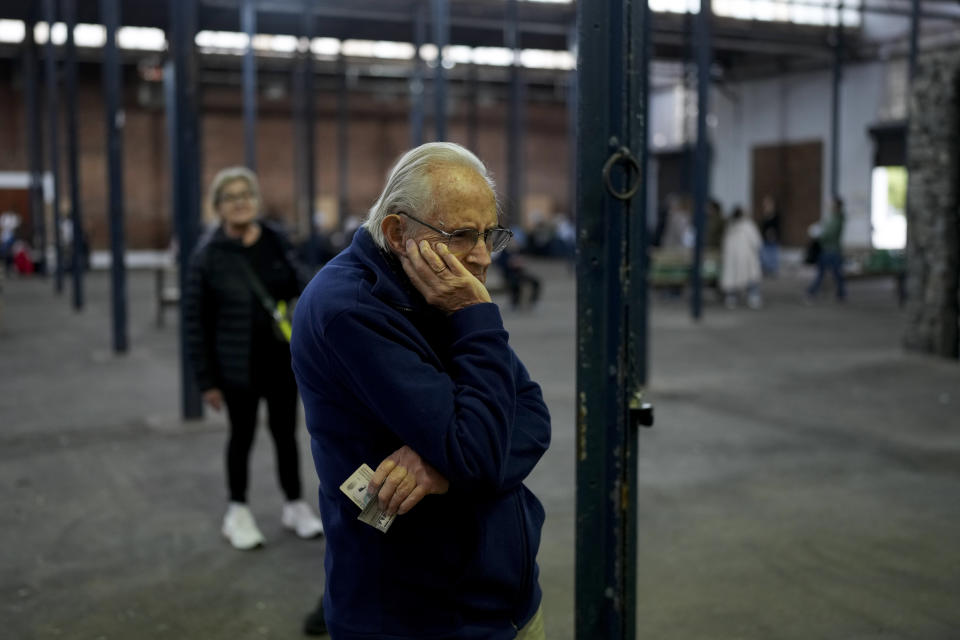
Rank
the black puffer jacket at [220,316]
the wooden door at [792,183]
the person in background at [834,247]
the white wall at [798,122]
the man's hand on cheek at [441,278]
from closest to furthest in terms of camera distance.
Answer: the man's hand on cheek at [441,278]
the black puffer jacket at [220,316]
the person in background at [834,247]
the white wall at [798,122]
the wooden door at [792,183]

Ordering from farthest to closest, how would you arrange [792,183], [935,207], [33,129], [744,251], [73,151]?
[792,183], [33,129], [744,251], [73,151], [935,207]

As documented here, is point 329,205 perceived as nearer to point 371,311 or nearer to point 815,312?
point 815,312

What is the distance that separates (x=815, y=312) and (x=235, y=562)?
12294 mm

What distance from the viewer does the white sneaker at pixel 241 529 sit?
178 inches

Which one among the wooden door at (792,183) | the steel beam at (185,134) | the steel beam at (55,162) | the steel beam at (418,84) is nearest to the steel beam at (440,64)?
the steel beam at (418,84)

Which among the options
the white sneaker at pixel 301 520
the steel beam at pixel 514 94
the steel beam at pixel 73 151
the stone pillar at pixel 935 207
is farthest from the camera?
the steel beam at pixel 514 94

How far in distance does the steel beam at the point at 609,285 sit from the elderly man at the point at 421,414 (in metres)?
0.64

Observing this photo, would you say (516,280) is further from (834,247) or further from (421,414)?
(421,414)

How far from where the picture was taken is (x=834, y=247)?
1653 centimetres

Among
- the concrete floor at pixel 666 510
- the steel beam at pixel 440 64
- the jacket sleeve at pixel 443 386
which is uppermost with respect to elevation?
the steel beam at pixel 440 64

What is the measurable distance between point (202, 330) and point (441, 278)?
118 inches

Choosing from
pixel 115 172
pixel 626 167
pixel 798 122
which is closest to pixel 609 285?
pixel 626 167

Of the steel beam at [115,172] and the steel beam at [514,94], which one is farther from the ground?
the steel beam at [514,94]

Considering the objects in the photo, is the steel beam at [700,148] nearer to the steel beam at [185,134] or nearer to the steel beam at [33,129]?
the steel beam at [185,134]
